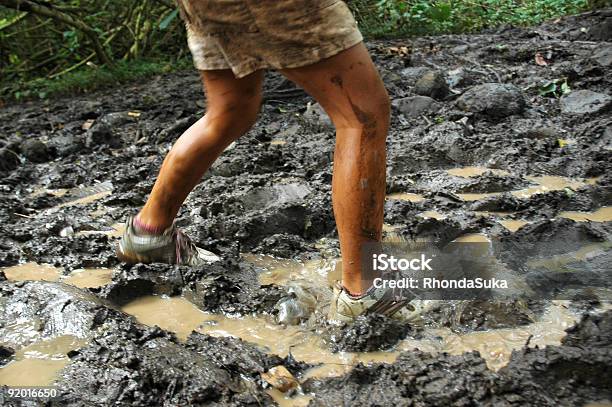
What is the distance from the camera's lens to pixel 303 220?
2779mm

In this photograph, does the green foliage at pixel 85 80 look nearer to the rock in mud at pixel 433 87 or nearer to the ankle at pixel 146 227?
the rock in mud at pixel 433 87

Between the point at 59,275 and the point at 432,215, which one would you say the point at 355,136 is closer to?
the point at 432,215

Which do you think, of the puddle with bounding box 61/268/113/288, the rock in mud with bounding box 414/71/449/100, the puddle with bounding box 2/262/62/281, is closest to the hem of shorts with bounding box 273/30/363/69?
the puddle with bounding box 61/268/113/288

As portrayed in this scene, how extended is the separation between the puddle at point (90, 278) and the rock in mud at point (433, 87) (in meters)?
3.50

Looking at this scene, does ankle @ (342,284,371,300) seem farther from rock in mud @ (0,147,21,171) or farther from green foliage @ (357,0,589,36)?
green foliage @ (357,0,589,36)

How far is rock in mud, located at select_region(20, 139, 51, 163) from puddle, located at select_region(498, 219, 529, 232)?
341 centimetres

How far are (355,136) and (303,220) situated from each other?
101cm

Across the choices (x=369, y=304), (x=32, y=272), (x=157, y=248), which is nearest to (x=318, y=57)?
(x=369, y=304)

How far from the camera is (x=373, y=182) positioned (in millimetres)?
1833

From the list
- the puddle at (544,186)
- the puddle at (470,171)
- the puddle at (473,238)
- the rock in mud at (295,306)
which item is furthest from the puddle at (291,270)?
the puddle at (470,171)

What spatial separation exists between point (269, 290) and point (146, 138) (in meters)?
3.10

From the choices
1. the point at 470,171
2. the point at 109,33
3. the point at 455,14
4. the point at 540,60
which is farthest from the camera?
the point at 455,14

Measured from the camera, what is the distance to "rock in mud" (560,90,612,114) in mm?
4340

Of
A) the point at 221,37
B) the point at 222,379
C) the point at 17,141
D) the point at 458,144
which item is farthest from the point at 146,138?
the point at 222,379
